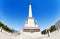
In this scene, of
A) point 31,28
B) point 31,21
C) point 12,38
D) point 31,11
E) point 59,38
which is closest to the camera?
point 59,38

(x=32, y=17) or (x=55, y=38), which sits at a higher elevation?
(x=32, y=17)

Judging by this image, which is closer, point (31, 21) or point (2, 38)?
point (2, 38)

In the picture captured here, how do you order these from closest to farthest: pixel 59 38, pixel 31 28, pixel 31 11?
pixel 59 38
pixel 31 28
pixel 31 11

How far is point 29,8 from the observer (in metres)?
48.6

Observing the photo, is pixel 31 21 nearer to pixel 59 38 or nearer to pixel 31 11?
pixel 31 11

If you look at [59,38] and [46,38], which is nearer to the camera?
[59,38]

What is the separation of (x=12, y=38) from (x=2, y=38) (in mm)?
2382

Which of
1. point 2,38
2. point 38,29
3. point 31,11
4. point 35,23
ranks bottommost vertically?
point 2,38

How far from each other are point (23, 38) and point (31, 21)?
19.1 m

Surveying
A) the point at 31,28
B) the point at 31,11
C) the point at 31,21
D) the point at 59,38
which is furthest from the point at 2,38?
the point at 31,11

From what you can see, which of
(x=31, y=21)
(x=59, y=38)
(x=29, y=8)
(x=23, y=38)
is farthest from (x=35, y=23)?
(x=59, y=38)

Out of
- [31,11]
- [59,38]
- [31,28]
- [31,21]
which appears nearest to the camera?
[59,38]

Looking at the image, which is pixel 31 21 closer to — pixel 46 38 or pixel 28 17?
pixel 28 17

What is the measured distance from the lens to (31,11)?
47312 millimetres
